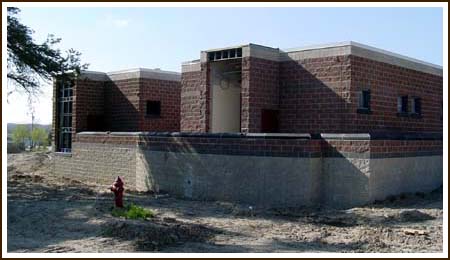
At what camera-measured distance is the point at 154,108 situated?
2323cm

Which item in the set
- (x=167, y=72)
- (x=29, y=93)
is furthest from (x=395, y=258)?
(x=167, y=72)

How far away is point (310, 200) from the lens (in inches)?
504

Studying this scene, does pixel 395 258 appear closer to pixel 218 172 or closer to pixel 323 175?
pixel 323 175

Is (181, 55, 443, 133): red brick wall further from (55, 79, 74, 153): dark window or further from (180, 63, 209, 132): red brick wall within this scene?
(55, 79, 74, 153): dark window

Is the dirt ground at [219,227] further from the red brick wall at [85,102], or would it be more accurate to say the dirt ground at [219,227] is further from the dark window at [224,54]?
the red brick wall at [85,102]

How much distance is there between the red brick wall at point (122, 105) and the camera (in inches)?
889

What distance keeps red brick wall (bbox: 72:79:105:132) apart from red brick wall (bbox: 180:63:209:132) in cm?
588

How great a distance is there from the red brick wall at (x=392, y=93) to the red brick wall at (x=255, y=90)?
9.66ft

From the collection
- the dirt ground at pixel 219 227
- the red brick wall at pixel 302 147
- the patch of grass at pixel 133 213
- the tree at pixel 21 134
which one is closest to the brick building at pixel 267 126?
the red brick wall at pixel 302 147

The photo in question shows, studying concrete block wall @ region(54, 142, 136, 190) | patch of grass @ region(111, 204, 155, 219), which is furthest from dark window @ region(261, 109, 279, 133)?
patch of grass @ region(111, 204, 155, 219)

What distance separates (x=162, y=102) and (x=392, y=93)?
10.4m

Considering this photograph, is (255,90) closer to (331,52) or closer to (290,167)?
(331,52)

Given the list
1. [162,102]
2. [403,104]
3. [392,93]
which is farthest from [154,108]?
[403,104]

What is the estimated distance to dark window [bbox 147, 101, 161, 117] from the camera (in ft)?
75.1
